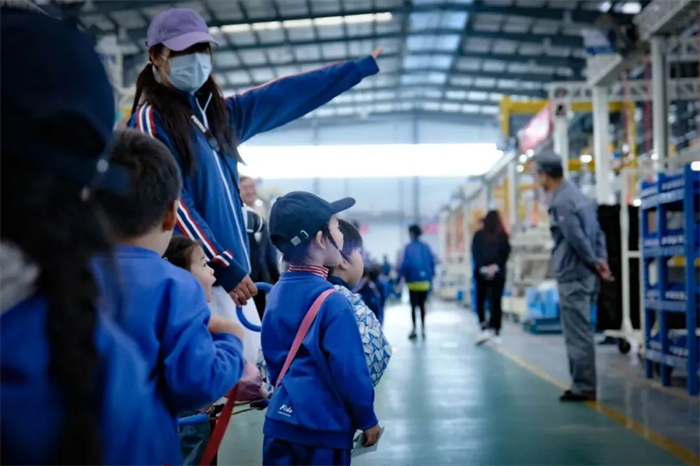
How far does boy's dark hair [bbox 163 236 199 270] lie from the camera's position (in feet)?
6.96

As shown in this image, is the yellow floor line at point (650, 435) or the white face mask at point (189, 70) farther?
the yellow floor line at point (650, 435)

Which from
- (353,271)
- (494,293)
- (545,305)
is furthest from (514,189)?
(353,271)

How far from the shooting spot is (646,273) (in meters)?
7.20

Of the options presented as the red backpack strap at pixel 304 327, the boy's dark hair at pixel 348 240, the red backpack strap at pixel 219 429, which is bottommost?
the red backpack strap at pixel 219 429

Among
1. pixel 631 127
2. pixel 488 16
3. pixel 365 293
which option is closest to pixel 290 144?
pixel 488 16

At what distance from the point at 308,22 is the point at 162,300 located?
2346 centimetres

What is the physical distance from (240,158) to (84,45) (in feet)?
6.34

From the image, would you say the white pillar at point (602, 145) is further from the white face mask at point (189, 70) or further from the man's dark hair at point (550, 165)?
the white face mask at point (189, 70)

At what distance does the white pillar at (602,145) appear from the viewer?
10875mm

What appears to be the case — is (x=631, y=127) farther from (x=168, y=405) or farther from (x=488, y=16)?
(x=168, y=405)

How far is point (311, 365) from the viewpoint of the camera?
8.17 ft

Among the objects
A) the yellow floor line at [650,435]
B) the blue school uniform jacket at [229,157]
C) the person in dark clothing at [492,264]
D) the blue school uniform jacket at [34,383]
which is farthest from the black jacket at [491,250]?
the blue school uniform jacket at [34,383]

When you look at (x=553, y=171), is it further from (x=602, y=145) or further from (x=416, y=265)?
(x=416, y=265)

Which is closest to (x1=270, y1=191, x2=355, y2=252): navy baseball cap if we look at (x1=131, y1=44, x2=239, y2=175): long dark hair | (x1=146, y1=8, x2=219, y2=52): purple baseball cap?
(x1=131, y1=44, x2=239, y2=175): long dark hair
